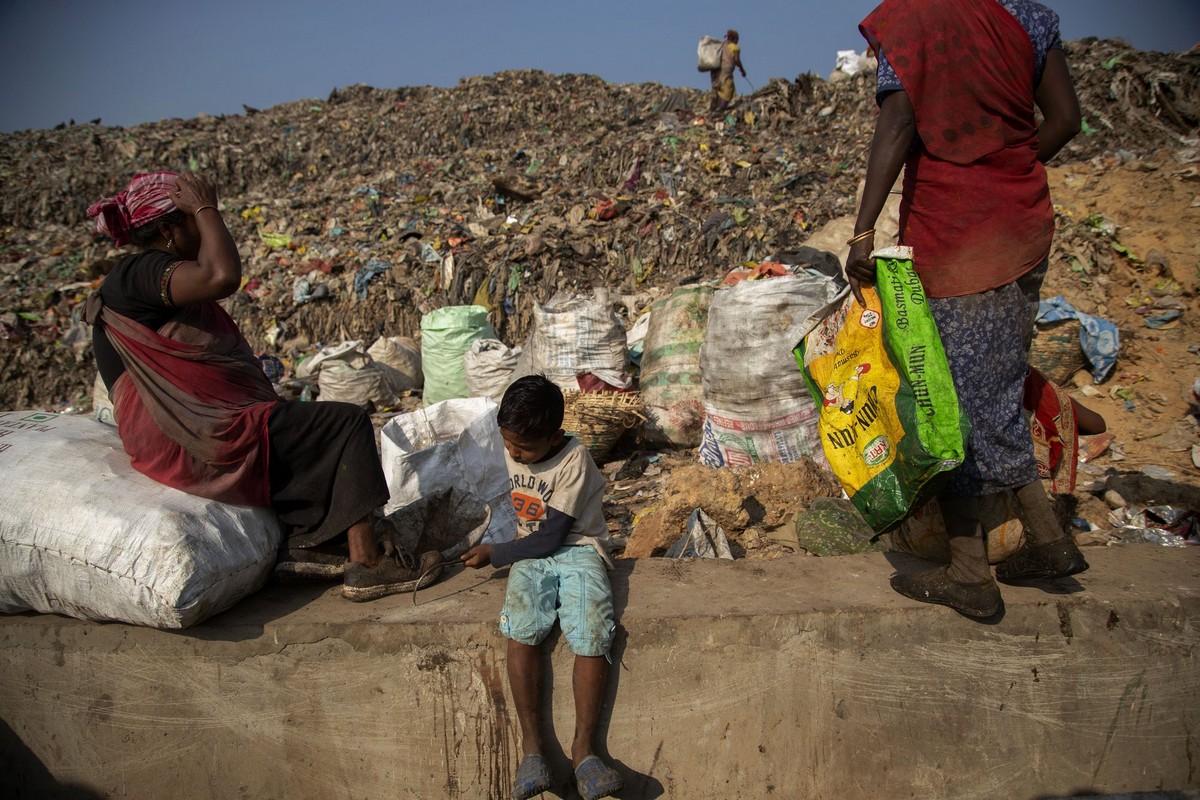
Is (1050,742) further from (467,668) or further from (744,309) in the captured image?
(744,309)

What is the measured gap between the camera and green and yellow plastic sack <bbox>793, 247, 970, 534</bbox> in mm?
1712

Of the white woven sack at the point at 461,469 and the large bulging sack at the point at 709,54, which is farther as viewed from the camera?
the large bulging sack at the point at 709,54

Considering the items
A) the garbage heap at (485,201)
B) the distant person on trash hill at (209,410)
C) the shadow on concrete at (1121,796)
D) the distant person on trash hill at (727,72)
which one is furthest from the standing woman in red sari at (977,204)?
the distant person on trash hill at (727,72)

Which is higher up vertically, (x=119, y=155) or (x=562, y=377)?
(x=119, y=155)

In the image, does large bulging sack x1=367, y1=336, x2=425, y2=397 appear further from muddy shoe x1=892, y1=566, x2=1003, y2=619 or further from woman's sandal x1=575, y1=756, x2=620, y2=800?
muddy shoe x1=892, y1=566, x2=1003, y2=619

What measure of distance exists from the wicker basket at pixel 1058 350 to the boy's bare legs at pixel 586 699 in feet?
13.2

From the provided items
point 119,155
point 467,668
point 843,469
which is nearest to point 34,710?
point 467,668

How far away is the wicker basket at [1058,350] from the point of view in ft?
15.3

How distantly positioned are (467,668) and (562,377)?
3.18 meters

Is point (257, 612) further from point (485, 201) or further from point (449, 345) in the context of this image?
point (485, 201)

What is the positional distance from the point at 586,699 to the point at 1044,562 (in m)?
1.22

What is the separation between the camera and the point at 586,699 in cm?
182

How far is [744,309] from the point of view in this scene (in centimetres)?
378

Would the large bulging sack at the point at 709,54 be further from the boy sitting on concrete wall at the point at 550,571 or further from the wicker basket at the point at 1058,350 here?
the boy sitting on concrete wall at the point at 550,571
